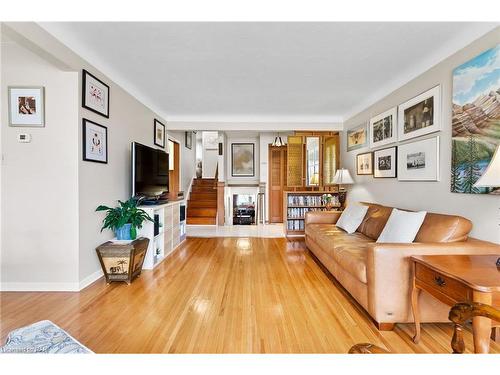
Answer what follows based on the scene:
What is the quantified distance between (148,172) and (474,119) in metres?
3.85

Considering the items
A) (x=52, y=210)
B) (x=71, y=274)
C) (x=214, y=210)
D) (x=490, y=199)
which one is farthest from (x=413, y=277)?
(x=214, y=210)

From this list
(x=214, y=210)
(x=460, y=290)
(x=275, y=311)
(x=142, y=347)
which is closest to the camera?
(x=460, y=290)

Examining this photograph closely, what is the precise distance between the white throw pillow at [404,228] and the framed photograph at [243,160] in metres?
6.12

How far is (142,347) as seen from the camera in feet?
5.86

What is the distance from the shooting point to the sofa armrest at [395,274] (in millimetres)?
1966

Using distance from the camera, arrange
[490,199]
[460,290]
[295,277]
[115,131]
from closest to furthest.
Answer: [460,290] → [490,199] → [295,277] → [115,131]

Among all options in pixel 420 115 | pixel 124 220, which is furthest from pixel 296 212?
pixel 124 220

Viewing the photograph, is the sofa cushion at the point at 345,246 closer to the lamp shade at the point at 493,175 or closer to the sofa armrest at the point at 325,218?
the sofa armrest at the point at 325,218

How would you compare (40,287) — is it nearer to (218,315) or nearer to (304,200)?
(218,315)

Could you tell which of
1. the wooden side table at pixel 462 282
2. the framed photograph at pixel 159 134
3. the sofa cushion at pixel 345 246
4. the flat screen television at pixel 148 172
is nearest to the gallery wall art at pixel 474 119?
the wooden side table at pixel 462 282

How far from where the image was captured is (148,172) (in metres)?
3.92
